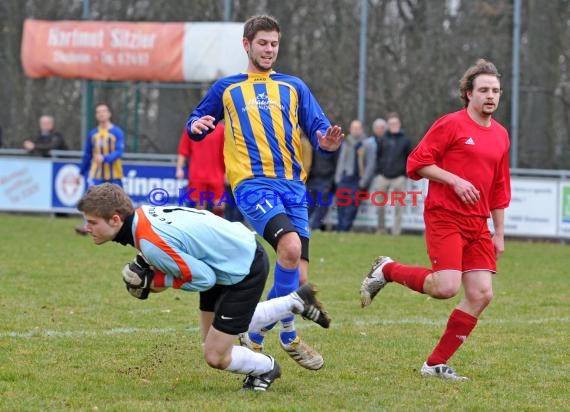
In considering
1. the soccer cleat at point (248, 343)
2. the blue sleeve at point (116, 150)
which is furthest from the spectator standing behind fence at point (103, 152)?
the soccer cleat at point (248, 343)

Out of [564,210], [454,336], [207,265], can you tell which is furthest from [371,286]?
[564,210]

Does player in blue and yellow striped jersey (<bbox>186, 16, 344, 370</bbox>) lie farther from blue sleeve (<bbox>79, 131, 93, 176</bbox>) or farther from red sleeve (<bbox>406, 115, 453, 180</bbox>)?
blue sleeve (<bbox>79, 131, 93, 176</bbox>)

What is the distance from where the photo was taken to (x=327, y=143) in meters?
6.88

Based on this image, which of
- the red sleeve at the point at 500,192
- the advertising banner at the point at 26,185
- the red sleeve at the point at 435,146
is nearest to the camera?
the red sleeve at the point at 435,146

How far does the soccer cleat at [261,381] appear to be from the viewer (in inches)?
237

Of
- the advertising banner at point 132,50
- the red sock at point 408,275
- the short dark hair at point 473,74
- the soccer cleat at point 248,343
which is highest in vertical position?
the advertising banner at point 132,50

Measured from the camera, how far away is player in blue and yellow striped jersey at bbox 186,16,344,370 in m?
6.77

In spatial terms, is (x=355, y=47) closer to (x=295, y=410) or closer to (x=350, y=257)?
(x=350, y=257)

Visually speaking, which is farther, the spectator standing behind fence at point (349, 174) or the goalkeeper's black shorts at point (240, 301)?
the spectator standing behind fence at point (349, 174)

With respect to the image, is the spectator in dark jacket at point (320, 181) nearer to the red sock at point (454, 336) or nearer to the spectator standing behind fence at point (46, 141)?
the spectator standing behind fence at point (46, 141)

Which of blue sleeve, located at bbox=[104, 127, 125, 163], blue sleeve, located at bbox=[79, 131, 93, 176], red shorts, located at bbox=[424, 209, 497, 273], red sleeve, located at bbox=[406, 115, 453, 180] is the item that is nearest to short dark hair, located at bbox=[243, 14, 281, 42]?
red sleeve, located at bbox=[406, 115, 453, 180]

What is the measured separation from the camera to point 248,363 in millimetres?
5934

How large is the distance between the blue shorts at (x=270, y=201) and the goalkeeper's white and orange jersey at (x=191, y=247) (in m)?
0.88

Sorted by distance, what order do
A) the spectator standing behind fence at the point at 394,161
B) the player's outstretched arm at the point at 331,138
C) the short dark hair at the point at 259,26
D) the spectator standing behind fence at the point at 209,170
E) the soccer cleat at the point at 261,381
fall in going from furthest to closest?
the spectator standing behind fence at the point at 394,161 → the spectator standing behind fence at the point at 209,170 → the short dark hair at the point at 259,26 → the player's outstretched arm at the point at 331,138 → the soccer cleat at the point at 261,381
